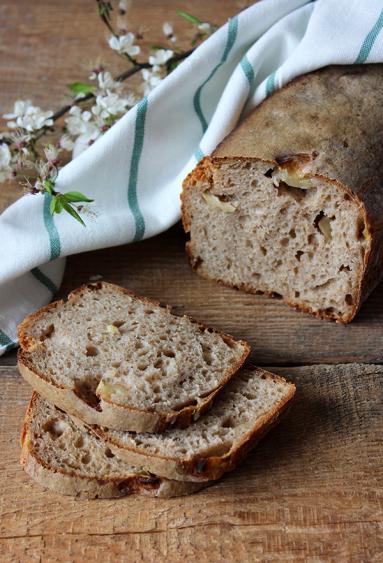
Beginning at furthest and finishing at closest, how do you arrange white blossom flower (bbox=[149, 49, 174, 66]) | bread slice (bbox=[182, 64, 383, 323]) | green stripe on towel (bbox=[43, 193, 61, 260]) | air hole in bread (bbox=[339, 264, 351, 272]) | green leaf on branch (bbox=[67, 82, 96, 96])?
1. green leaf on branch (bbox=[67, 82, 96, 96])
2. white blossom flower (bbox=[149, 49, 174, 66])
3. green stripe on towel (bbox=[43, 193, 61, 260])
4. air hole in bread (bbox=[339, 264, 351, 272])
5. bread slice (bbox=[182, 64, 383, 323])

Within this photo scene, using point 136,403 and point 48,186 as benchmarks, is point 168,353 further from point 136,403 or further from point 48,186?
point 48,186

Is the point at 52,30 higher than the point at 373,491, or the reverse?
the point at 52,30

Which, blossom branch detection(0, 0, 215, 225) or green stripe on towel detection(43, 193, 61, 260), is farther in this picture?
blossom branch detection(0, 0, 215, 225)

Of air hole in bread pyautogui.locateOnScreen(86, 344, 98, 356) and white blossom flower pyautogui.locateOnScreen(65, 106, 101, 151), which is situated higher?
white blossom flower pyautogui.locateOnScreen(65, 106, 101, 151)

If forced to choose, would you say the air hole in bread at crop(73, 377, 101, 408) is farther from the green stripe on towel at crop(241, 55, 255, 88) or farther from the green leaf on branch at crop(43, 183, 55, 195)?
the green stripe on towel at crop(241, 55, 255, 88)

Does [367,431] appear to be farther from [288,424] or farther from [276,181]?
[276,181]

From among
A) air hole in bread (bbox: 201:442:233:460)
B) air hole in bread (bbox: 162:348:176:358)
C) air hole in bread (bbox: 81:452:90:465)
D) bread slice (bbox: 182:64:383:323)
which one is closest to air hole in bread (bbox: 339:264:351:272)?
bread slice (bbox: 182:64:383:323)

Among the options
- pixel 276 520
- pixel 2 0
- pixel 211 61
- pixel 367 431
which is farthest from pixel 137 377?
pixel 2 0
